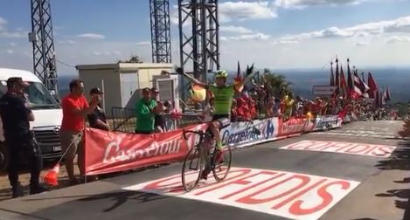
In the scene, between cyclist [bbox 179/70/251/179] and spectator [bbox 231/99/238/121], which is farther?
spectator [bbox 231/99/238/121]

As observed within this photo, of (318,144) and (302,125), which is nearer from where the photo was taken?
(318,144)

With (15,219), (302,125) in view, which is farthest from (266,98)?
(15,219)

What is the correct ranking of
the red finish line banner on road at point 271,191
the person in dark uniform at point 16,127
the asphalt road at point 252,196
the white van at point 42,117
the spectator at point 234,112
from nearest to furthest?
the asphalt road at point 252,196 → the red finish line banner on road at point 271,191 → the person in dark uniform at point 16,127 → the white van at point 42,117 → the spectator at point 234,112

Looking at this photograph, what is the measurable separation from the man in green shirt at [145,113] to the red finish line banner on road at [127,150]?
25 centimetres

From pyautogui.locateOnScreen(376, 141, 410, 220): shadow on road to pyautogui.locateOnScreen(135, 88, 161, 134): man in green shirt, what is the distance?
5.00 m

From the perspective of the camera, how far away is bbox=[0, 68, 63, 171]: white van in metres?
11.6

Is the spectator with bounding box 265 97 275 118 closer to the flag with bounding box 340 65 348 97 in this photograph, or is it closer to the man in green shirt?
the man in green shirt

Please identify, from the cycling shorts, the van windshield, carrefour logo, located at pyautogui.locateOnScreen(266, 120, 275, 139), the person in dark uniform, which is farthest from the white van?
carrefour logo, located at pyautogui.locateOnScreen(266, 120, 275, 139)

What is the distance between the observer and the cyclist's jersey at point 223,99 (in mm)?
9906

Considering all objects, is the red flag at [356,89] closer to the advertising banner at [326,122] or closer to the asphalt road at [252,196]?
the advertising banner at [326,122]

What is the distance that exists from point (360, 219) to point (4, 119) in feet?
18.0

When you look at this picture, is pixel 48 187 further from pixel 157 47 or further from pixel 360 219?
pixel 157 47

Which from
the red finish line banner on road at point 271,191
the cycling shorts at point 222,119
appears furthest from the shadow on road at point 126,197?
the cycling shorts at point 222,119

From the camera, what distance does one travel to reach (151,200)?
832 cm
